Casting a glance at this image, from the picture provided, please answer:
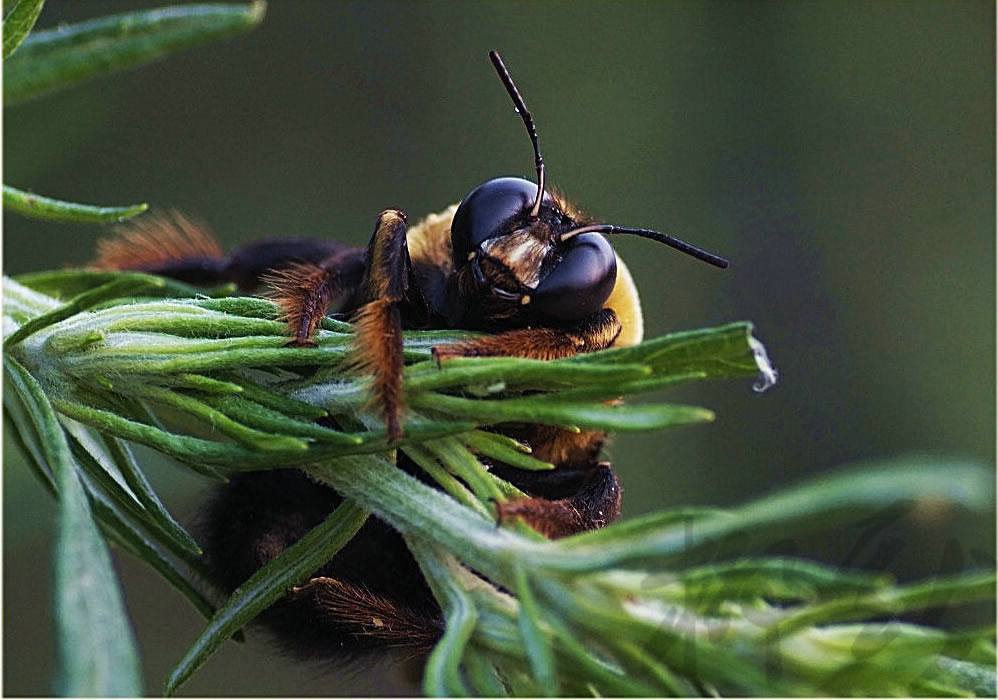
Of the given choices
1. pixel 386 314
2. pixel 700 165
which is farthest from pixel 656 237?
pixel 700 165

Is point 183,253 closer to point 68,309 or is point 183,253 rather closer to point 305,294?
point 305,294

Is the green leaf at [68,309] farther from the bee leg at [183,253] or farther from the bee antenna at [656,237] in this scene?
the bee leg at [183,253]

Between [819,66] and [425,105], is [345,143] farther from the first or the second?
[819,66]

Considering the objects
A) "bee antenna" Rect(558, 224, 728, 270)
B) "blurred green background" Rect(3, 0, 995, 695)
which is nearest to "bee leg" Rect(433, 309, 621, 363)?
"bee antenna" Rect(558, 224, 728, 270)

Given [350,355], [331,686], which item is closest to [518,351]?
[350,355]

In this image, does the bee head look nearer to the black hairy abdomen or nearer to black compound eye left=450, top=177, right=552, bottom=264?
black compound eye left=450, top=177, right=552, bottom=264

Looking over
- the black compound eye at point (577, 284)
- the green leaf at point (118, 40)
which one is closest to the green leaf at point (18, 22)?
the green leaf at point (118, 40)
